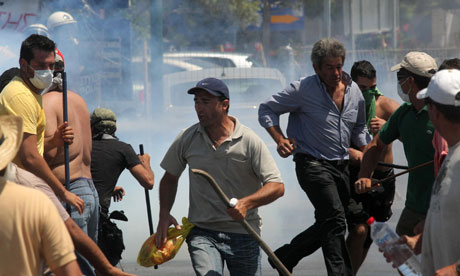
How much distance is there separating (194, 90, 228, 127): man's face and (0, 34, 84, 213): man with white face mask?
→ 0.72m

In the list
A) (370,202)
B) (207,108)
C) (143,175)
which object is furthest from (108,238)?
(370,202)

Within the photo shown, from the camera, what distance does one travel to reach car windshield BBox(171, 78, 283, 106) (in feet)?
51.8

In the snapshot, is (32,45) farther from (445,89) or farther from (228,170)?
(445,89)

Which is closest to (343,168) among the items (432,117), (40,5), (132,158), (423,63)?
(423,63)

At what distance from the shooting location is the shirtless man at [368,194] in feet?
19.4

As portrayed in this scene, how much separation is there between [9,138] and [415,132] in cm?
268

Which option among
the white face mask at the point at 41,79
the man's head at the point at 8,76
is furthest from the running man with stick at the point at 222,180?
the man's head at the point at 8,76

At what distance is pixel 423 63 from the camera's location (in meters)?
5.04

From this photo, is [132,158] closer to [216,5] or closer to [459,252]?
[459,252]

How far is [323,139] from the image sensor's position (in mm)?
5652

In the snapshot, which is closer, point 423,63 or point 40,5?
point 423,63

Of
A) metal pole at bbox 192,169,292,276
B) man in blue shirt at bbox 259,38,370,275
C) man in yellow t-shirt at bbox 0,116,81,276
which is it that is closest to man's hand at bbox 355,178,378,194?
man in blue shirt at bbox 259,38,370,275

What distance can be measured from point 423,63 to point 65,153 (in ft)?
6.68

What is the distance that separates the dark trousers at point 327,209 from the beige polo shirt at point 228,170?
75cm
